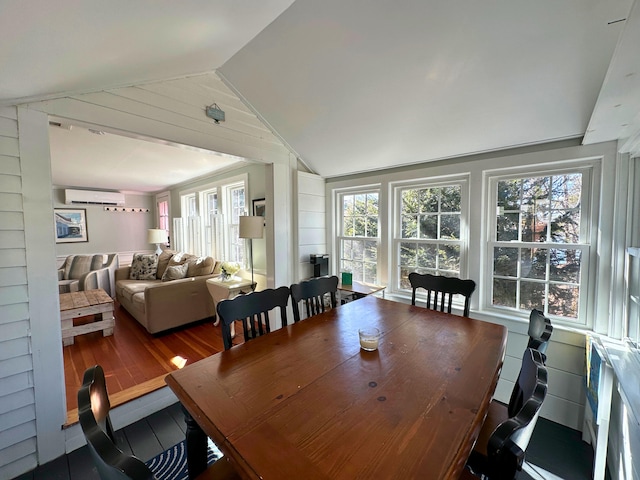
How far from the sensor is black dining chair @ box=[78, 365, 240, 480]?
1.68 feet

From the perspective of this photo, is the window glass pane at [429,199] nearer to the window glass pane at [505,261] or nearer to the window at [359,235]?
the window at [359,235]

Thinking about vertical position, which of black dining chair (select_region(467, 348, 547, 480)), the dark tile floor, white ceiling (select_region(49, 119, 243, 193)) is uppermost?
white ceiling (select_region(49, 119, 243, 193))

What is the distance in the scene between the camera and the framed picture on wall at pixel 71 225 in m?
5.38

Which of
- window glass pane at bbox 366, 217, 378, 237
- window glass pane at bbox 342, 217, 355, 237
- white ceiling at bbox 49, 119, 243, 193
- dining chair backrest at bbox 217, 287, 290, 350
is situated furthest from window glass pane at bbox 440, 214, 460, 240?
white ceiling at bbox 49, 119, 243, 193

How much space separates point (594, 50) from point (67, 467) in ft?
12.3

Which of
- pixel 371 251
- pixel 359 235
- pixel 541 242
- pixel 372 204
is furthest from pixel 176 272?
pixel 541 242

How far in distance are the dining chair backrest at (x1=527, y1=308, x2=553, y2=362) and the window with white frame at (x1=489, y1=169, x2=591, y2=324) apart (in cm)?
117

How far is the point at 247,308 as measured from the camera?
5.04 feet

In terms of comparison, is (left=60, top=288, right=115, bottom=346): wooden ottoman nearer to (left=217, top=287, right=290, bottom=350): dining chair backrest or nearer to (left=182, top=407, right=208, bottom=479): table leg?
(left=217, top=287, right=290, bottom=350): dining chair backrest

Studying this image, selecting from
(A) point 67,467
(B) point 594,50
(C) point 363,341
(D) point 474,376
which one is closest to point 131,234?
(A) point 67,467

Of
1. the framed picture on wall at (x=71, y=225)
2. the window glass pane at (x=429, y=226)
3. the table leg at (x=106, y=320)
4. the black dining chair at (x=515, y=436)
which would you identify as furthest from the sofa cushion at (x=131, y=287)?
the black dining chair at (x=515, y=436)

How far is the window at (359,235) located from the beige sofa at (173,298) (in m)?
1.93

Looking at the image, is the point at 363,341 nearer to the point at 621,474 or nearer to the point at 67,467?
the point at 621,474

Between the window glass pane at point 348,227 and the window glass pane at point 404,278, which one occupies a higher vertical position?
the window glass pane at point 348,227
